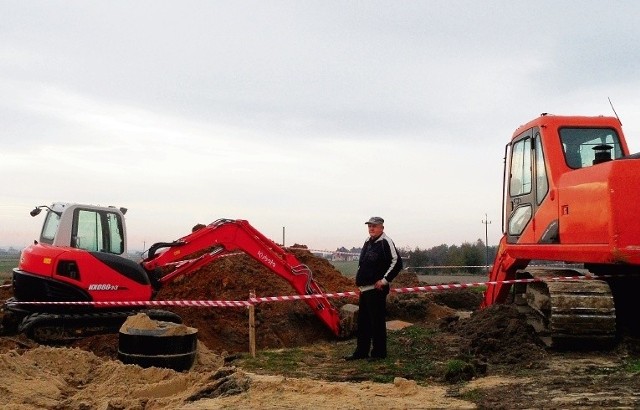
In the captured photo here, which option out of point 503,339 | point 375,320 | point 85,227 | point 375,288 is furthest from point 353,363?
point 85,227

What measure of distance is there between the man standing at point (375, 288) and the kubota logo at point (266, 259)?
291cm

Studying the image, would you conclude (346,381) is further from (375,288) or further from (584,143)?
(584,143)

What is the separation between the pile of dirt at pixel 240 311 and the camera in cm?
1239

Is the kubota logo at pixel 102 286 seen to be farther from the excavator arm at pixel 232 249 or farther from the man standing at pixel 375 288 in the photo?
the man standing at pixel 375 288

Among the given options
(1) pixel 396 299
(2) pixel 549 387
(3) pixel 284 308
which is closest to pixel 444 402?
(2) pixel 549 387

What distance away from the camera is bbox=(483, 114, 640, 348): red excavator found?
6.68m

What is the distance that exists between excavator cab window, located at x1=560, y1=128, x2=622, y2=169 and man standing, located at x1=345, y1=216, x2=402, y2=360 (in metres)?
2.65

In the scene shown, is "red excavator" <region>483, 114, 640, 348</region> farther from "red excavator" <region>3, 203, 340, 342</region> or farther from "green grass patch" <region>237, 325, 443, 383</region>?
"red excavator" <region>3, 203, 340, 342</region>

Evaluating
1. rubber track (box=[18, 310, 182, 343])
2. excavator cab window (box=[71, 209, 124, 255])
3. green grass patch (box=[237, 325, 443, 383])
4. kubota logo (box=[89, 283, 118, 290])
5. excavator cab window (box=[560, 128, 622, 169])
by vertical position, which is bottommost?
green grass patch (box=[237, 325, 443, 383])

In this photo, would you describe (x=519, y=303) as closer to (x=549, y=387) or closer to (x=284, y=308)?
(x=549, y=387)

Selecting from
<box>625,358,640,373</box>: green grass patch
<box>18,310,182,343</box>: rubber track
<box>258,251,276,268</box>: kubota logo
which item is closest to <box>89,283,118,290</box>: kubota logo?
<box>18,310,182,343</box>: rubber track

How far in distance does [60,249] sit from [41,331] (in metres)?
1.32

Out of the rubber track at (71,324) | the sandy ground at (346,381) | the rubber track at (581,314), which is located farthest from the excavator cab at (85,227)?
the rubber track at (581,314)

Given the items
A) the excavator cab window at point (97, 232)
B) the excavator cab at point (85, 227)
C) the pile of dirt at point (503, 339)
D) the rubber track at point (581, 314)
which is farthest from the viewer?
the excavator cab window at point (97, 232)
